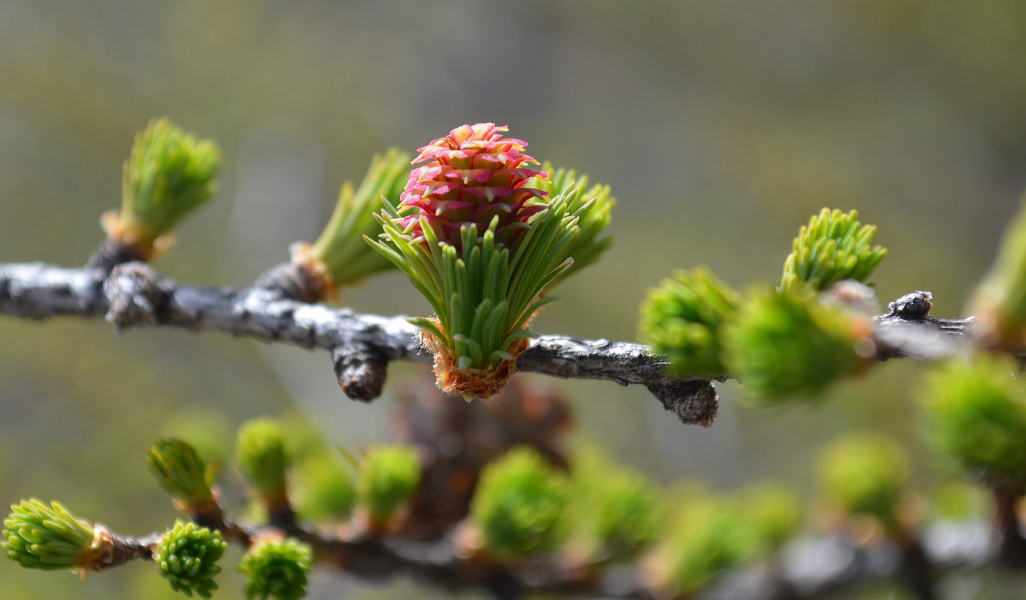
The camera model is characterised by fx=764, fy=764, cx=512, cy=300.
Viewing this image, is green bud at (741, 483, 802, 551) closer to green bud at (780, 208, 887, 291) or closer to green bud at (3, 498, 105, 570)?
green bud at (780, 208, 887, 291)

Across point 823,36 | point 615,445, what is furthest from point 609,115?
Result: point 615,445

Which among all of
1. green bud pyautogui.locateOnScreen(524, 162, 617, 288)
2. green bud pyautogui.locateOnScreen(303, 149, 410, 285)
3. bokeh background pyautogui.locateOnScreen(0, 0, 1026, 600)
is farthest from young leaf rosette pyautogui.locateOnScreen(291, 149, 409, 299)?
bokeh background pyautogui.locateOnScreen(0, 0, 1026, 600)

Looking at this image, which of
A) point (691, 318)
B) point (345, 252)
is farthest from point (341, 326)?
point (691, 318)

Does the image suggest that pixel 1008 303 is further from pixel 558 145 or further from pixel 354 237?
pixel 558 145

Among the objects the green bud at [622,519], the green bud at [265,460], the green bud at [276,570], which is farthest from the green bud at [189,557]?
the green bud at [622,519]

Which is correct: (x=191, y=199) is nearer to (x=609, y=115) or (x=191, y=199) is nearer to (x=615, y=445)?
(x=615, y=445)

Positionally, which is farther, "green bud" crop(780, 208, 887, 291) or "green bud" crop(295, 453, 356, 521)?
"green bud" crop(295, 453, 356, 521)
